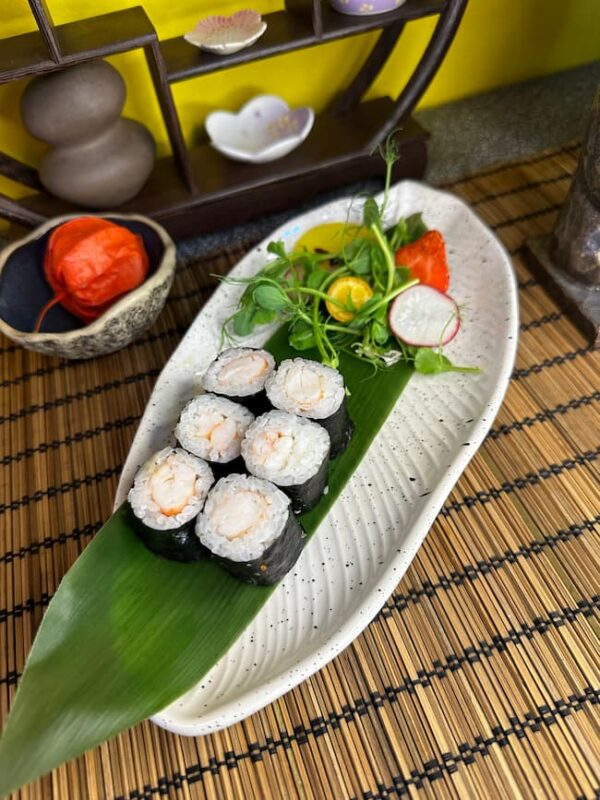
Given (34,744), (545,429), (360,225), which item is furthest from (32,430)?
(545,429)

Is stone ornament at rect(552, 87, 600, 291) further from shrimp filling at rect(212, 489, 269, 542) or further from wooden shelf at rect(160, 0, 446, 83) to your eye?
shrimp filling at rect(212, 489, 269, 542)

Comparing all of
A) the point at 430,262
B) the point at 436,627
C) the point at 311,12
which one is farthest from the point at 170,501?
the point at 311,12

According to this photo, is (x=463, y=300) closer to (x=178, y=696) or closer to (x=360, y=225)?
(x=360, y=225)

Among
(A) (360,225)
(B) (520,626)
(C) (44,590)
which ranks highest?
(A) (360,225)

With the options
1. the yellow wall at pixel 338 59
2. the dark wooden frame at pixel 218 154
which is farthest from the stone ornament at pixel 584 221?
the yellow wall at pixel 338 59

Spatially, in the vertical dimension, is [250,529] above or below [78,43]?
below

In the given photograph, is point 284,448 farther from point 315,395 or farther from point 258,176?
point 258,176

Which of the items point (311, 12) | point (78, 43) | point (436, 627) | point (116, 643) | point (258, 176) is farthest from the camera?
point (258, 176)

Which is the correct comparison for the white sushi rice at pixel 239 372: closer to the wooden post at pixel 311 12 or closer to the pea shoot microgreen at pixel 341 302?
the pea shoot microgreen at pixel 341 302
